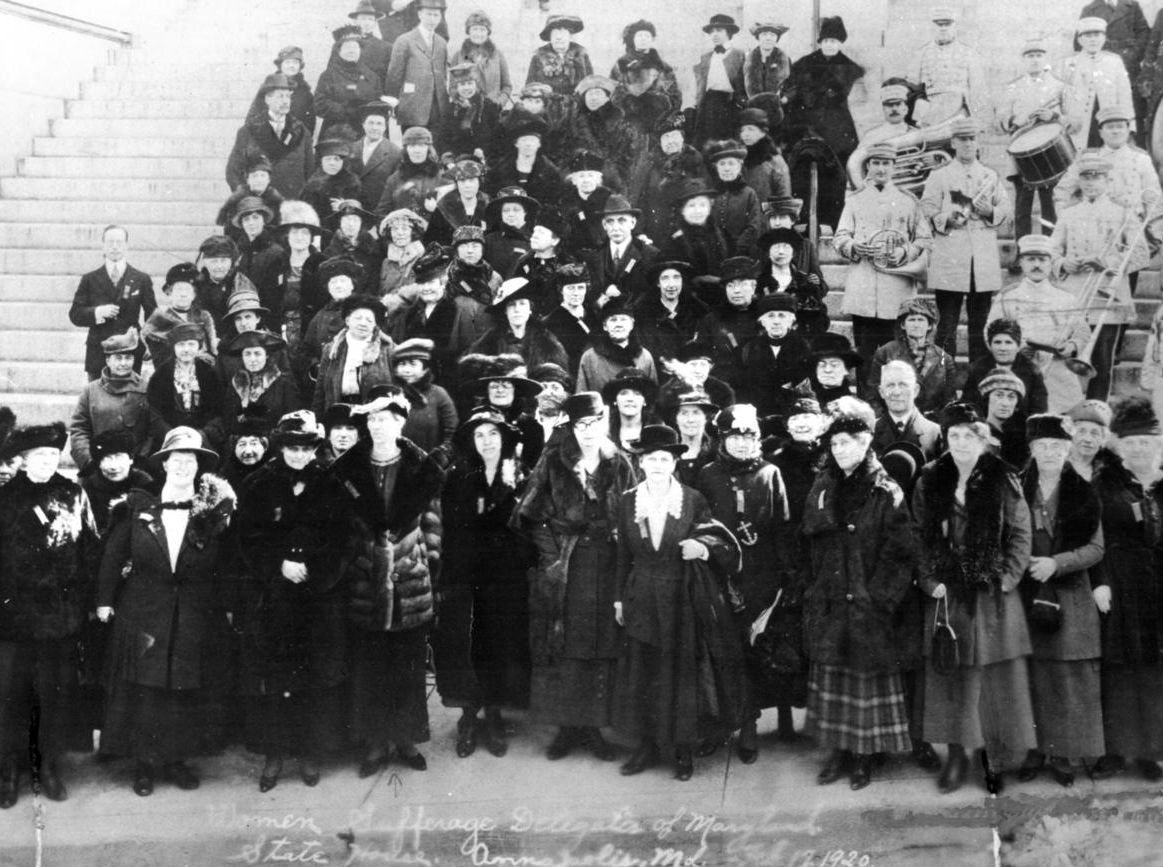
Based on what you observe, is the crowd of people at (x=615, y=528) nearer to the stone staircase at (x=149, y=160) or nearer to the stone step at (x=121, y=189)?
the stone staircase at (x=149, y=160)

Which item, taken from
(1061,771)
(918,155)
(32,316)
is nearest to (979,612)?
(1061,771)

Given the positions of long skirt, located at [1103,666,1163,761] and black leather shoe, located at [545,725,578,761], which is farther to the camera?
black leather shoe, located at [545,725,578,761]

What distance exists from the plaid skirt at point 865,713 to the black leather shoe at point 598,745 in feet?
3.09

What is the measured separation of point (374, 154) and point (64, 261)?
2.04 m

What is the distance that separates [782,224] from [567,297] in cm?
155

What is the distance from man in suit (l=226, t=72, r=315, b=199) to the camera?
794cm

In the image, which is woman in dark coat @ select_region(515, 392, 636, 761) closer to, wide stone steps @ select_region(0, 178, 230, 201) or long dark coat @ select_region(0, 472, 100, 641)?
long dark coat @ select_region(0, 472, 100, 641)

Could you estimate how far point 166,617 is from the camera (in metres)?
5.36

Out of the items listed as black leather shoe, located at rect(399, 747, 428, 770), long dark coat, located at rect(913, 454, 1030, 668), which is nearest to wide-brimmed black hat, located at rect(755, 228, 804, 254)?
Answer: long dark coat, located at rect(913, 454, 1030, 668)

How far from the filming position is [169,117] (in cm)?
820

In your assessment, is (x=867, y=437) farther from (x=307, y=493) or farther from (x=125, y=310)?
(x=125, y=310)

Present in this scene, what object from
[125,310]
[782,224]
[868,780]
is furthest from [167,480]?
[782,224]

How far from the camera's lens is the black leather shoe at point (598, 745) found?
5.48 metres

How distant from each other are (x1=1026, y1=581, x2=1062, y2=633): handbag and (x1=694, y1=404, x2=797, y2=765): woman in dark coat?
1017 mm
